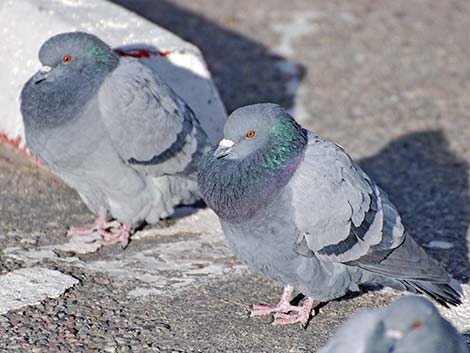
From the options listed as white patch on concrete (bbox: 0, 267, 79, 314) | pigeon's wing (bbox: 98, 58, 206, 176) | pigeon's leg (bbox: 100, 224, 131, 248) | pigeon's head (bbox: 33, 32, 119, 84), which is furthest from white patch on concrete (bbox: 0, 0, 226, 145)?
white patch on concrete (bbox: 0, 267, 79, 314)

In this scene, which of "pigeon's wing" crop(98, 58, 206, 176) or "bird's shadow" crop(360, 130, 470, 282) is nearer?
"pigeon's wing" crop(98, 58, 206, 176)

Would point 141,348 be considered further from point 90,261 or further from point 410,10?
point 410,10

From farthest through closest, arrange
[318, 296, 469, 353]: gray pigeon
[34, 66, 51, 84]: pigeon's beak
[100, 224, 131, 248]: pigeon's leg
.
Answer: [100, 224, 131, 248]: pigeon's leg
[34, 66, 51, 84]: pigeon's beak
[318, 296, 469, 353]: gray pigeon

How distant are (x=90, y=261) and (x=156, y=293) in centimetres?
65

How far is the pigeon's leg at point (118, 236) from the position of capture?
658cm

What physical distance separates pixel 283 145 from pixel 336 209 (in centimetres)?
44

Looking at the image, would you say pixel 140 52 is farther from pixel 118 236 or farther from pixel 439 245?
pixel 439 245

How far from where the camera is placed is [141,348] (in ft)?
16.9

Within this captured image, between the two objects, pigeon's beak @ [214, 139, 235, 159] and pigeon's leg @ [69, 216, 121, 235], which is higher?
pigeon's beak @ [214, 139, 235, 159]

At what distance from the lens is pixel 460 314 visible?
5738 mm

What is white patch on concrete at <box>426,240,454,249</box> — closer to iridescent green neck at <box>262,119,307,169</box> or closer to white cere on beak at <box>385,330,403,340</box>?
iridescent green neck at <box>262,119,307,169</box>

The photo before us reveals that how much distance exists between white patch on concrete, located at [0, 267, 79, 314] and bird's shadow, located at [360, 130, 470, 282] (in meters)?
2.47

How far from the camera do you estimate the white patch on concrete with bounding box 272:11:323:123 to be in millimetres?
9383

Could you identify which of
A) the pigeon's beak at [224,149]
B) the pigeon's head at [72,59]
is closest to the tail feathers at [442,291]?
the pigeon's beak at [224,149]
